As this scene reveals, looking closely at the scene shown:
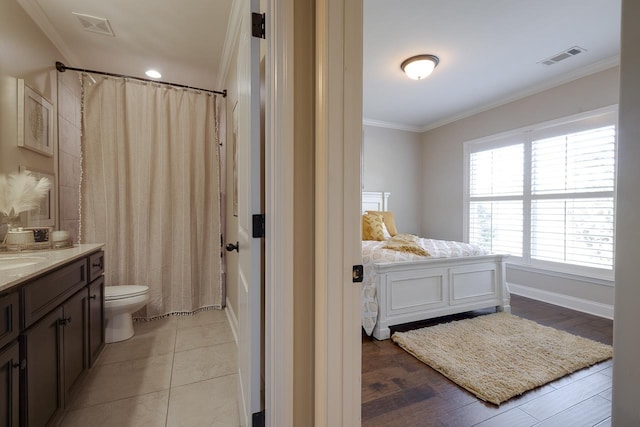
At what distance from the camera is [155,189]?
9.30 feet

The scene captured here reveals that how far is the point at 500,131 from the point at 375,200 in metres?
2.07

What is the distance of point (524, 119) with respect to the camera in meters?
3.69

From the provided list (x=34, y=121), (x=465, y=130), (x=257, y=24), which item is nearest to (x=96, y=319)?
(x=34, y=121)

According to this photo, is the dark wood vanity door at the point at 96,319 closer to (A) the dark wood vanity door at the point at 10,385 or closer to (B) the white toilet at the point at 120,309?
(B) the white toilet at the point at 120,309

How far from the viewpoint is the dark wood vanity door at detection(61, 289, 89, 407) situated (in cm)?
143

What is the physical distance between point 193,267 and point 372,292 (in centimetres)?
190

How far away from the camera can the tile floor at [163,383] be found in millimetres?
1517

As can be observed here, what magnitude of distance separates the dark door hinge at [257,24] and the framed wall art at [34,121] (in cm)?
197

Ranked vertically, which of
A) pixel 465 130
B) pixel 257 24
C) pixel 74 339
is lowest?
pixel 74 339

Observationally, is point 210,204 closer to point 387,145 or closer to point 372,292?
point 372,292

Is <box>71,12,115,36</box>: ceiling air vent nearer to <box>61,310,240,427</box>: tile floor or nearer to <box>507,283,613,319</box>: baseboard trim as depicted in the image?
<box>61,310,240,427</box>: tile floor

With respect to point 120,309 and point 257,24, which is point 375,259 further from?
point 120,309

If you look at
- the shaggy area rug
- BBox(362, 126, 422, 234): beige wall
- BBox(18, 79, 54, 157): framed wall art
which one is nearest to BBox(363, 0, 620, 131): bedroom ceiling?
BBox(362, 126, 422, 234): beige wall

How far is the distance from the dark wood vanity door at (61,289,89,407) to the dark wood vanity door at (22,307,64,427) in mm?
73
